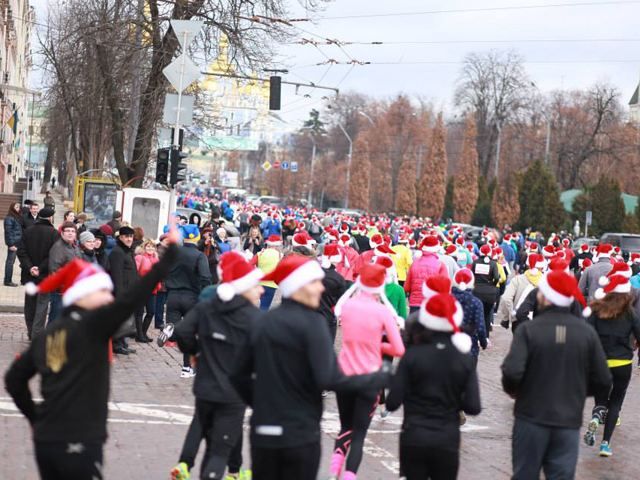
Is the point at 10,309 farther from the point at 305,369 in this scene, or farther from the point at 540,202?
the point at 540,202

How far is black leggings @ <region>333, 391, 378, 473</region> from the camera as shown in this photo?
27.9ft

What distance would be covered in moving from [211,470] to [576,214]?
62203mm

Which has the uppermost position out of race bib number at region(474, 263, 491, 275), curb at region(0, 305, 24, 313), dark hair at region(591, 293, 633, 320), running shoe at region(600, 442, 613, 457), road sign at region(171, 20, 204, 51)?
road sign at region(171, 20, 204, 51)

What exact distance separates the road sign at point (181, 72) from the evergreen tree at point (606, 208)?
153ft

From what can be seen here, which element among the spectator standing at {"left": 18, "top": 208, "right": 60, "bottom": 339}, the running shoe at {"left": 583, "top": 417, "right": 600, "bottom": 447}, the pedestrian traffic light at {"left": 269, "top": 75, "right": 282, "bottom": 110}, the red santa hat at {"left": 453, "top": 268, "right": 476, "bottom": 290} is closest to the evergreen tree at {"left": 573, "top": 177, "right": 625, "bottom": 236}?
the pedestrian traffic light at {"left": 269, "top": 75, "right": 282, "bottom": 110}

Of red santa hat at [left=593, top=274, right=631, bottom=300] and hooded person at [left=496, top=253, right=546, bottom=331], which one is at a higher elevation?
red santa hat at [left=593, top=274, right=631, bottom=300]

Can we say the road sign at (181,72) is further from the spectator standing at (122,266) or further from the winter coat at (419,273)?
the winter coat at (419,273)

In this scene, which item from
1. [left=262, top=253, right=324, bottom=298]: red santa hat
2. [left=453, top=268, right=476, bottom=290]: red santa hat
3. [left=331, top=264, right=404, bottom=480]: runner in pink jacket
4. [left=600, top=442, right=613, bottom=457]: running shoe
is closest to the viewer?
[left=262, top=253, right=324, bottom=298]: red santa hat

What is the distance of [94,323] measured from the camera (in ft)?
17.9

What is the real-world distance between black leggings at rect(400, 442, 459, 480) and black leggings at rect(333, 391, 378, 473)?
1882mm

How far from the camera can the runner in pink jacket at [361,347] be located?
332 inches

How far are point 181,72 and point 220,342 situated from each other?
42.2 ft

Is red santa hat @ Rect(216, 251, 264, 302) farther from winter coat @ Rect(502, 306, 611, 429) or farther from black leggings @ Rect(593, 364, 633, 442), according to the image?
black leggings @ Rect(593, 364, 633, 442)

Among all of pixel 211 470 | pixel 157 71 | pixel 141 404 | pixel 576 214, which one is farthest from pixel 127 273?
pixel 576 214
